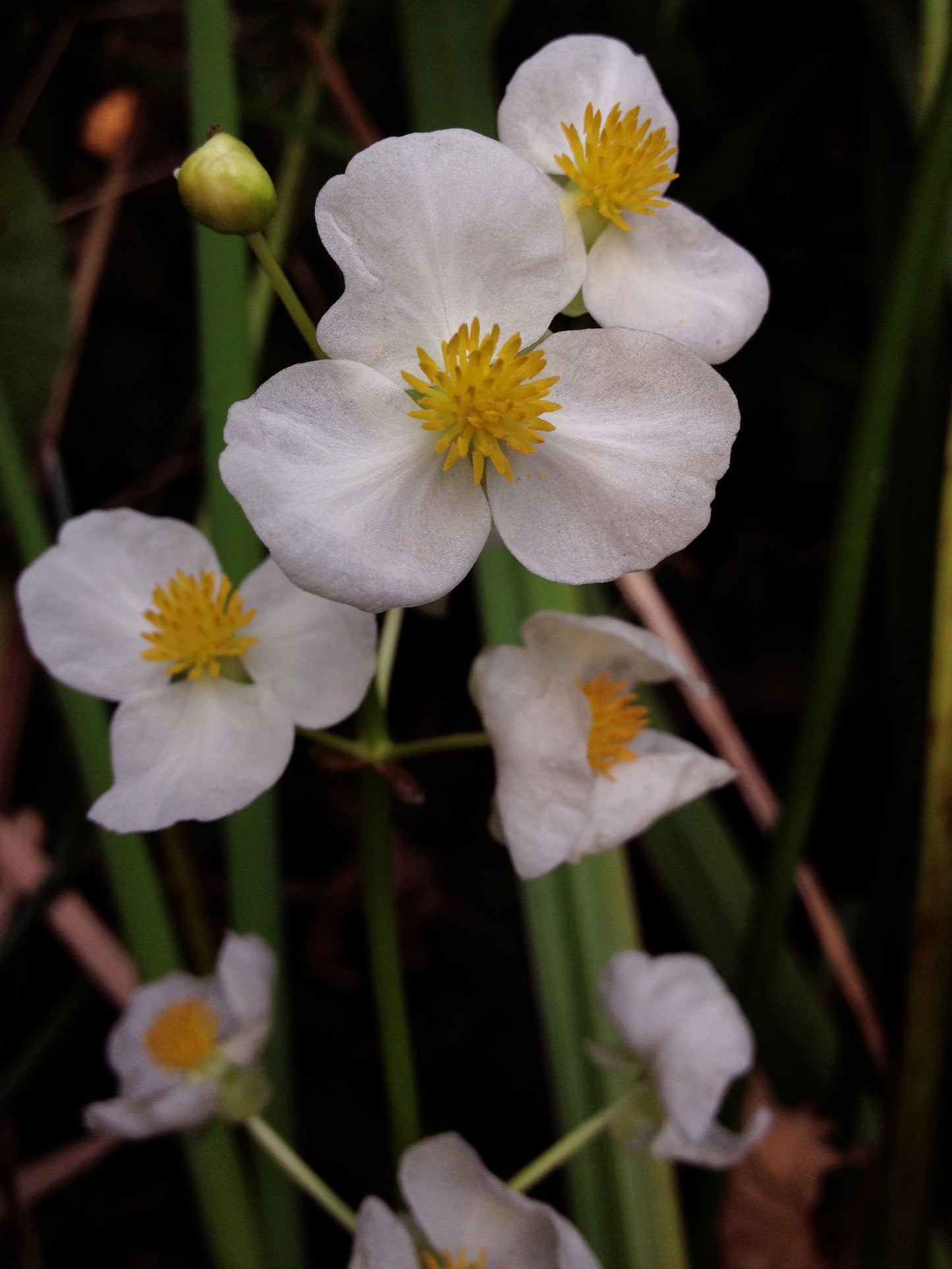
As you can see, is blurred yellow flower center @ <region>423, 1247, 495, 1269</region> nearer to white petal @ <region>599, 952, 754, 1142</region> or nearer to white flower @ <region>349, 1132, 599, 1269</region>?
white flower @ <region>349, 1132, 599, 1269</region>

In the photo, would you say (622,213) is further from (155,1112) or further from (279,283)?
(155,1112)

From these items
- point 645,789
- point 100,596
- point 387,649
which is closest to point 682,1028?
point 645,789

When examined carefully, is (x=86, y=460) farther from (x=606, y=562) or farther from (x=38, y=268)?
(x=606, y=562)

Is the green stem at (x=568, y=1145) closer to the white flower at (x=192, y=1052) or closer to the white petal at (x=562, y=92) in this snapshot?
the white flower at (x=192, y=1052)

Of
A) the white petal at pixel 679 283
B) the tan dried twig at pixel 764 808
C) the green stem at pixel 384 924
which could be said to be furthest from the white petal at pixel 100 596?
the tan dried twig at pixel 764 808

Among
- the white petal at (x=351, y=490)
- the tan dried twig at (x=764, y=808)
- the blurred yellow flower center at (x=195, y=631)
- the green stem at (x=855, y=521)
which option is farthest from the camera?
the tan dried twig at (x=764, y=808)

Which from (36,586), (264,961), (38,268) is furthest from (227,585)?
(38,268)
